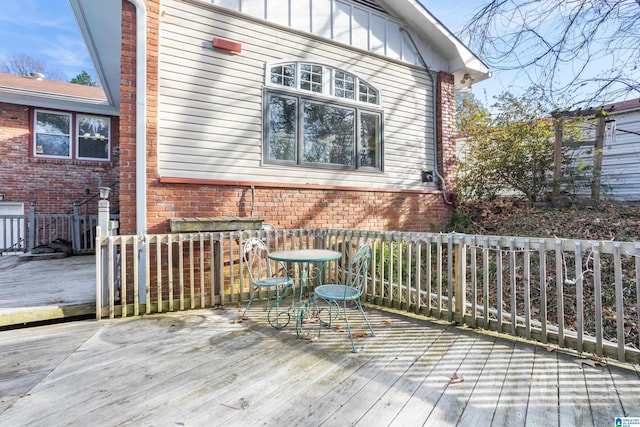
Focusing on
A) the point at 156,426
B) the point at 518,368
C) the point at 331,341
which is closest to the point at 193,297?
the point at 331,341

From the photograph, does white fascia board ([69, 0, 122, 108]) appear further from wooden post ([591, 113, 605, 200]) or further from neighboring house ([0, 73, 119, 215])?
wooden post ([591, 113, 605, 200])

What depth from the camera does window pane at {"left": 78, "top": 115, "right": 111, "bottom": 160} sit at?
9969mm

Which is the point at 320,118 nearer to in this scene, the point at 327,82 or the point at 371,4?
the point at 327,82

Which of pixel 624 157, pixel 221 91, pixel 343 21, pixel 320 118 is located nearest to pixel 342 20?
pixel 343 21

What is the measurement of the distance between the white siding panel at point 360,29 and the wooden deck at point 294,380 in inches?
214

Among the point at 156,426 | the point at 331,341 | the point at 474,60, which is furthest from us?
the point at 474,60

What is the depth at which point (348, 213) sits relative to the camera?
247 inches

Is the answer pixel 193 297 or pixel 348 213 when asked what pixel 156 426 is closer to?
pixel 193 297

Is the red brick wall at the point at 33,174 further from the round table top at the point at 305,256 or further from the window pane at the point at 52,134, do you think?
the round table top at the point at 305,256

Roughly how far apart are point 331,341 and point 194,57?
445 cm

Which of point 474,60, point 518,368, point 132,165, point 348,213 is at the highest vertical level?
point 474,60

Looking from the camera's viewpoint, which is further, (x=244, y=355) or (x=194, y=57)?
(x=194, y=57)

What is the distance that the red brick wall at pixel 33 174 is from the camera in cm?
902

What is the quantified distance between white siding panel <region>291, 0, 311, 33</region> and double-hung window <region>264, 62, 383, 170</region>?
633 mm
